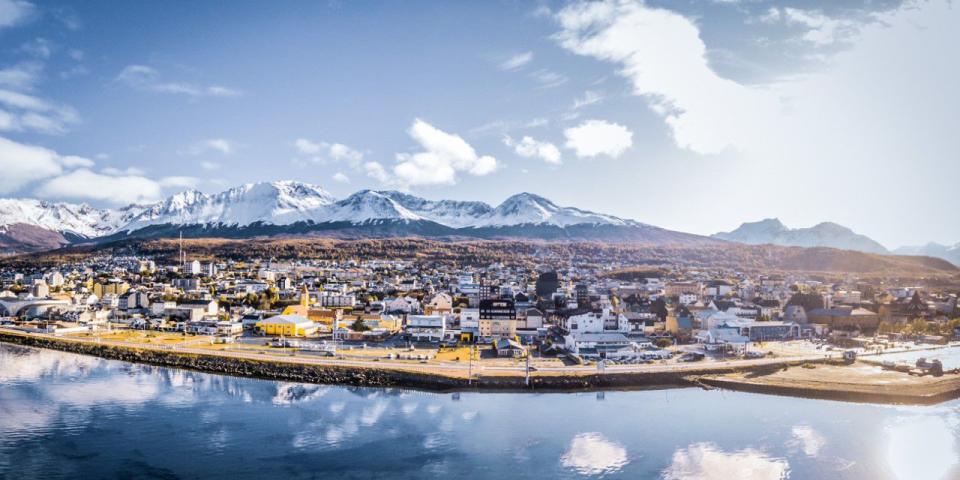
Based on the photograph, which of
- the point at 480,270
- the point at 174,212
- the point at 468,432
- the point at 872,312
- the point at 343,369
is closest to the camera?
the point at 468,432

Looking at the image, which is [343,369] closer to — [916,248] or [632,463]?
[632,463]

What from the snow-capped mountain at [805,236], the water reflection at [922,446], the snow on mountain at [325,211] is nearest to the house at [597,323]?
the water reflection at [922,446]

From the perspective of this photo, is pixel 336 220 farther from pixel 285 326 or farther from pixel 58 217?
pixel 58 217

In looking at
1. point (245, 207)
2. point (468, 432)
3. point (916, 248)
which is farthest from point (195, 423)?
point (916, 248)

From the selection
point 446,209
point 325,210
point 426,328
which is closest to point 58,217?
point 325,210

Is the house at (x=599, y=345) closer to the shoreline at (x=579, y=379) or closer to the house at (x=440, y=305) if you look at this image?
the shoreline at (x=579, y=379)

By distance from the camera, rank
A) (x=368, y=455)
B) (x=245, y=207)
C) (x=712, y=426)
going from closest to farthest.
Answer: (x=368, y=455)
(x=712, y=426)
(x=245, y=207)
